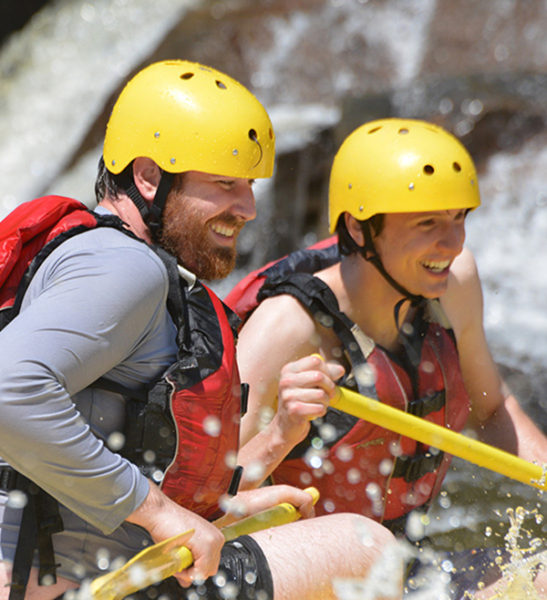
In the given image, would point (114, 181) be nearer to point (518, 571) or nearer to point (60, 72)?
point (518, 571)

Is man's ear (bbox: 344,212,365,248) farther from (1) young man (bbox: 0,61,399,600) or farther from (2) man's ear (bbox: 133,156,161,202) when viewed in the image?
(2) man's ear (bbox: 133,156,161,202)

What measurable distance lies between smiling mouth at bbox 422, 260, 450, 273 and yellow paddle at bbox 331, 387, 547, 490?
0.65 m

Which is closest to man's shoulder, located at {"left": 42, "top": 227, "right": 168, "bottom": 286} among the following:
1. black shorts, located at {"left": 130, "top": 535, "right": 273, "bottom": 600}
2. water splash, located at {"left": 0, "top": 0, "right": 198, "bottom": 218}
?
black shorts, located at {"left": 130, "top": 535, "right": 273, "bottom": 600}

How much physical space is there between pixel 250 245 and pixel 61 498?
5990 mm

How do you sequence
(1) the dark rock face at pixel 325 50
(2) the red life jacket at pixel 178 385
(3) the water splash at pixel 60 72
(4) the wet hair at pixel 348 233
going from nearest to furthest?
1. (2) the red life jacket at pixel 178 385
2. (4) the wet hair at pixel 348 233
3. (1) the dark rock face at pixel 325 50
4. (3) the water splash at pixel 60 72

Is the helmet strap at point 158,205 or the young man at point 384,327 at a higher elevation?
the helmet strap at point 158,205

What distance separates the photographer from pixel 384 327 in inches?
134

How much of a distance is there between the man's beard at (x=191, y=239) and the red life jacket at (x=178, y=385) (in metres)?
0.07

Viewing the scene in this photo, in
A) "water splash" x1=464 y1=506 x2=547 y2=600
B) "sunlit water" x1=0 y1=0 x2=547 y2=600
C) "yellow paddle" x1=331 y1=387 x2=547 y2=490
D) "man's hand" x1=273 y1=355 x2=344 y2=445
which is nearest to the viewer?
"man's hand" x1=273 y1=355 x2=344 y2=445

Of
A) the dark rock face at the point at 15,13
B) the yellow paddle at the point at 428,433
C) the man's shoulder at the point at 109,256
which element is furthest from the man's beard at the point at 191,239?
the dark rock face at the point at 15,13

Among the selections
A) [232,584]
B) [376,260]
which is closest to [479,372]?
[376,260]

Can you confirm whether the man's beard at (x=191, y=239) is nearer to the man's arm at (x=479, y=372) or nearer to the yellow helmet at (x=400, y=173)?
the yellow helmet at (x=400, y=173)

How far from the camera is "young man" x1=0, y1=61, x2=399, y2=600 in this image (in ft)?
6.32

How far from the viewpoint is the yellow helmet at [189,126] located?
8.28ft
